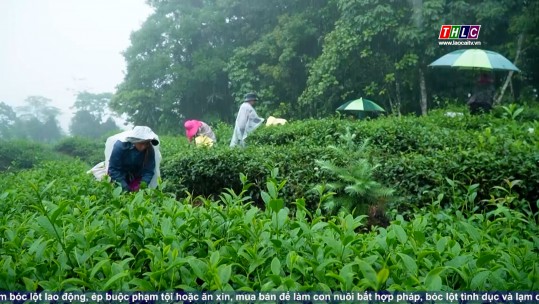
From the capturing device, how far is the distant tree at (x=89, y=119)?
576 inches

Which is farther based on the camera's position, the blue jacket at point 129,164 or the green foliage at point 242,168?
the green foliage at point 242,168

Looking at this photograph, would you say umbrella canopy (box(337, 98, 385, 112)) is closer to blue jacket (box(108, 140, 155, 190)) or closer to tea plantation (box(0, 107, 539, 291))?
blue jacket (box(108, 140, 155, 190))

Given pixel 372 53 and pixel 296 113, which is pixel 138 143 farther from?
pixel 296 113

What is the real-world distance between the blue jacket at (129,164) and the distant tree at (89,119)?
11.8m

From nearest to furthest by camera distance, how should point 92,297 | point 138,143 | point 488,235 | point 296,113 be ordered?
point 92,297, point 488,235, point 138,143, point 296,113

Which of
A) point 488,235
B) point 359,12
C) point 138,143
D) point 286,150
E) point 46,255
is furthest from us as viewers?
point 359,12

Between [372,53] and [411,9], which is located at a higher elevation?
[411,9]

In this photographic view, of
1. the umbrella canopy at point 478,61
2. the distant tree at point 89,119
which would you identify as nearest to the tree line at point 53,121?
the distant tree at point 89,119

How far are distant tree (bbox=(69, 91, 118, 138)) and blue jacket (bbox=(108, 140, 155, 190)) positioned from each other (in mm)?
11764

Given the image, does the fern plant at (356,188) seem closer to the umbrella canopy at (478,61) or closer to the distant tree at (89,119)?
the umbrella canopy at (478,61)

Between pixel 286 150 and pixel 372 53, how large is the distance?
23.7 feet

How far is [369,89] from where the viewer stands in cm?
1186

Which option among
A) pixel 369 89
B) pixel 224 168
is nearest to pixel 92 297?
pixel 224 168

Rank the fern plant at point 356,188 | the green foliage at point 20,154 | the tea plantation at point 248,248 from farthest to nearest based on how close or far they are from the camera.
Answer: the green foliage at point 20,154 < the fern plant at point 356,188 < the tea plantation at point 248,248
